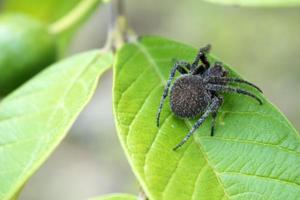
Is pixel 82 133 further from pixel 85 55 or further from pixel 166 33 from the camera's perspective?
pixel 85 55

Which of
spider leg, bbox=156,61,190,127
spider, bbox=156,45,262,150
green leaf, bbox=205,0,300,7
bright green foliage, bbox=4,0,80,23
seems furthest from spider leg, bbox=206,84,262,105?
bright green foliage, bbox=4,0,80,23

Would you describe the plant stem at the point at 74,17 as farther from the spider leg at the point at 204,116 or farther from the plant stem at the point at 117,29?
the spider leg at the point at 204,116

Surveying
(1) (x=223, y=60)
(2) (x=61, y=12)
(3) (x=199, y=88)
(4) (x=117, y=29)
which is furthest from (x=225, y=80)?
(1) (x=223, y=60)

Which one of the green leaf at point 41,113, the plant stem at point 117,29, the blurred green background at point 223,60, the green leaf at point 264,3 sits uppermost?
the green leaf at point 264,3

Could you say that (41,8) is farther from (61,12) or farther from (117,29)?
(117,29)

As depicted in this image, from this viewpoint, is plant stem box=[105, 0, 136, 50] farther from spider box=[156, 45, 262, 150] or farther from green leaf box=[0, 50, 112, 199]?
spider box=[156, 45, 262, 150]

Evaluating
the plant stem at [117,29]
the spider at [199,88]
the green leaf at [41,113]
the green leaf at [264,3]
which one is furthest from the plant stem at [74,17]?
the green leaf at [264,3]
